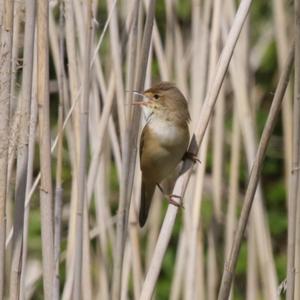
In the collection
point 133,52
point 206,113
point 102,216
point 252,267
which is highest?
point 133,52

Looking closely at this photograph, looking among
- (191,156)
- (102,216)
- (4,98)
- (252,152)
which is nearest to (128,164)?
(4,98)

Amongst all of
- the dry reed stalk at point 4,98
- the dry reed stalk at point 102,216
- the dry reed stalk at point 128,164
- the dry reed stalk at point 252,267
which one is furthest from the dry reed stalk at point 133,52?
the dry reed stalk at point 252,267

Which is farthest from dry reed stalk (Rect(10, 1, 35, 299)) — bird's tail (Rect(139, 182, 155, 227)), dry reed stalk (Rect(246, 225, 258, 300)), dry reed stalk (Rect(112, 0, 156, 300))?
dry reed stalk (Rect(246, 225, 258, 300))

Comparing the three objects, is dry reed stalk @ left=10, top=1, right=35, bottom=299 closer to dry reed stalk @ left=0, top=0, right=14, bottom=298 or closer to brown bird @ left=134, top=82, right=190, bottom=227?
dry reed stalk @ left=0, top=0, right=14, bottom=298

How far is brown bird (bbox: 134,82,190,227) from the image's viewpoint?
238 centimetres

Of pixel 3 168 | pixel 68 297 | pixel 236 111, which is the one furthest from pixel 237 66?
pixel 3 168

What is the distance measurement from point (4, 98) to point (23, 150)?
17 centimetres

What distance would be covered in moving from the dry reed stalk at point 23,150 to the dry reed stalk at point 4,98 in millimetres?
35

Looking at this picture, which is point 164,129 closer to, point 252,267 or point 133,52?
point 133,52

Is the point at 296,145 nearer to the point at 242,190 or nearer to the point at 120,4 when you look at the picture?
the point at 120,4

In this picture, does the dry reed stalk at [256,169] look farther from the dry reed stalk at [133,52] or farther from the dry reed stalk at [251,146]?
the dry reed stalk at [251,146]

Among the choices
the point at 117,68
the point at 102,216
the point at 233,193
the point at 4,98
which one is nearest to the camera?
the point at 4,98

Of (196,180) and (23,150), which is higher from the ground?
(23,150)

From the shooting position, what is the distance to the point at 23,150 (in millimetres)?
1847
